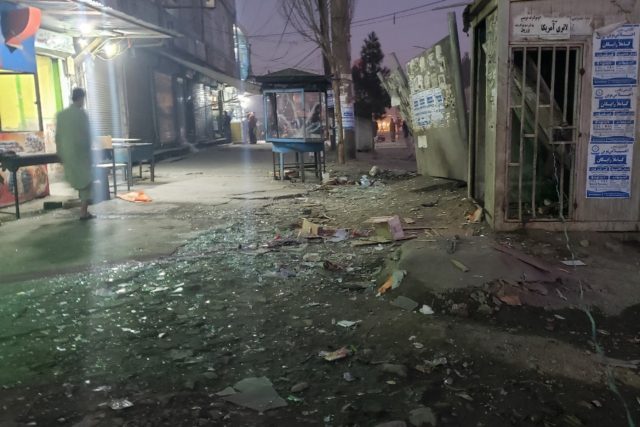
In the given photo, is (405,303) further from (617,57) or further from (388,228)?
(617,57)

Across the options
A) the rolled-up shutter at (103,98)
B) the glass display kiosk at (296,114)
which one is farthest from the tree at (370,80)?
the glass display kiosk at (296,114)

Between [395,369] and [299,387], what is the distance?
602 millimetres

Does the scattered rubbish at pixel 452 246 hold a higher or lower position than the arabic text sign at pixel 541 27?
lower

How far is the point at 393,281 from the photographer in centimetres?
448

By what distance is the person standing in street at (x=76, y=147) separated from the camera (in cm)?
785

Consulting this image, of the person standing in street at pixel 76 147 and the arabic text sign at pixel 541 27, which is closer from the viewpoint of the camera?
the arabic text sign at pixel 541 27

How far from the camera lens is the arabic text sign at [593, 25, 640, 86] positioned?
5.09m

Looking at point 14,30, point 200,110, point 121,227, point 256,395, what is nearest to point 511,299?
point 256,395

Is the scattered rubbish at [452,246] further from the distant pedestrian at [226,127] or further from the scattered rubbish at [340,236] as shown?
the distant pedestrian at [226,127]

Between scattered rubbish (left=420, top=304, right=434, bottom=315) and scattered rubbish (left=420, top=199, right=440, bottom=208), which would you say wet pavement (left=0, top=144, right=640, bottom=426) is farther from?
scattered rubbish (left=420, top=199, right=440, bottom=208)

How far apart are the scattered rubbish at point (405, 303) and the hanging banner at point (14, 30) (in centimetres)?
734

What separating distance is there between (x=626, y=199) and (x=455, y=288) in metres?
2.51

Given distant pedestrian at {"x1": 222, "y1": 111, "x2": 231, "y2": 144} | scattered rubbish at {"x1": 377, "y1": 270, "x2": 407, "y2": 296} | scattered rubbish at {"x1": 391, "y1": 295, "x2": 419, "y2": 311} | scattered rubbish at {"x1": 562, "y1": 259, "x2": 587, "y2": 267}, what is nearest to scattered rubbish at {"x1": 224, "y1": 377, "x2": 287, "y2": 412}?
scattered rubbish at {"x1": 391, "y1": 295, "x2": 419, "y2": 311}

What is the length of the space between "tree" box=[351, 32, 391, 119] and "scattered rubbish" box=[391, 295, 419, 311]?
2690 centimetres
